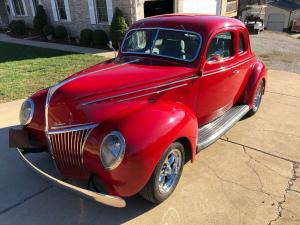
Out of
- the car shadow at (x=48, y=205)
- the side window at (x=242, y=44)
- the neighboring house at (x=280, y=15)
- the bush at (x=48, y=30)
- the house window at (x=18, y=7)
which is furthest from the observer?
the neighboring house at (x=280, y=15)

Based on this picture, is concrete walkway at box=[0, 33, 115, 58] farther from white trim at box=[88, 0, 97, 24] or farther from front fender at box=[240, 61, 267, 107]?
front fender at box=[240, 61, 267, 107]

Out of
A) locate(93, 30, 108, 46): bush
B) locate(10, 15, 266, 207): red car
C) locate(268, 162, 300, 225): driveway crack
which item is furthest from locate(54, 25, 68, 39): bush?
locate(268, 162, 300, 225): driveway crack

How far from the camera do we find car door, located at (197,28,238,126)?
4207 mm

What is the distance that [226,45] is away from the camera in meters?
4.84

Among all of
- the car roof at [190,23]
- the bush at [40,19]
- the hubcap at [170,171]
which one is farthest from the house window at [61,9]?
the hubcap at [170,171]

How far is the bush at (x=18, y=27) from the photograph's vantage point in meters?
16.5

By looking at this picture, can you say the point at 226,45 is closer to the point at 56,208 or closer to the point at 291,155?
the point at 291,155

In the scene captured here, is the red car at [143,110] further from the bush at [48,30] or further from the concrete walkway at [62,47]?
the bush at [48,30]

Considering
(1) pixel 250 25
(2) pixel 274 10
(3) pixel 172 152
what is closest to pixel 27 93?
(3) pixel 172 152

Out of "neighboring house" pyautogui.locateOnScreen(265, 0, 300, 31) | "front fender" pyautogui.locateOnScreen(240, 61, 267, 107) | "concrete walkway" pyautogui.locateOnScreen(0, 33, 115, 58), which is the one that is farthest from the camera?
"neighboring house" pyautogui.locateOnScreen(265, 0, 300, 31)

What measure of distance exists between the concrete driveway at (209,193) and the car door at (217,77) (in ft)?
1.99

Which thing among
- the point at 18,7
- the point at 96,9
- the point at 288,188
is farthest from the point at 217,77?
the point at 18,7

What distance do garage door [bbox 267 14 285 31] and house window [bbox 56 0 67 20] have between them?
1092 inches

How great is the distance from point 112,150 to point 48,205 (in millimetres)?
1264
